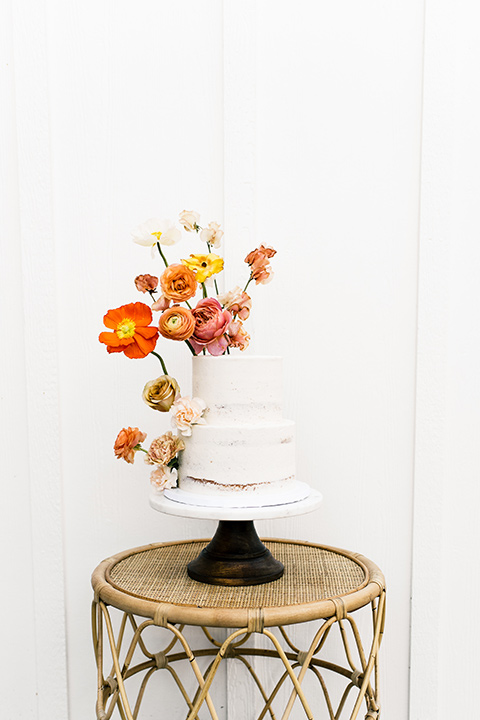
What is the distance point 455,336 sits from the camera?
1.23m

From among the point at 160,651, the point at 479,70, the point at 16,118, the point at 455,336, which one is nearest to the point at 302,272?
the point at 455,336

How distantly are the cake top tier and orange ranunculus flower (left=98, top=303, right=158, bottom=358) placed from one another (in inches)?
3.9

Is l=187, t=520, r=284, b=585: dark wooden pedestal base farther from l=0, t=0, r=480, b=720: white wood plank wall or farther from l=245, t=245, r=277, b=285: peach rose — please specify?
l=245, t=245, r=277, b=285: peach rose

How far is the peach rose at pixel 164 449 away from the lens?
955mm

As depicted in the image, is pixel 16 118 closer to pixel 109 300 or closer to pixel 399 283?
pixel 109 300

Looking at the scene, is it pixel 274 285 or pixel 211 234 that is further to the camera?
pixel 274 285

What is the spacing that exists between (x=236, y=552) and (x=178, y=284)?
1.35 ft

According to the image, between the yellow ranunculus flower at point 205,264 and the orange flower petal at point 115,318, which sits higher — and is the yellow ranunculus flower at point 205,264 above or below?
above

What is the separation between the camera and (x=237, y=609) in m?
0.83

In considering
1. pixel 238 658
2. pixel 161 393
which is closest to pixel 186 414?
pixel 161 393

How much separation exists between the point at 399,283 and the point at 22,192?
2.41 ft

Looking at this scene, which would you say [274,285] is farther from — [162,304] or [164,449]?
[164,449]

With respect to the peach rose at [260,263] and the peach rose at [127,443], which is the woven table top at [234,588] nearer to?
the peach rose at [127,443]

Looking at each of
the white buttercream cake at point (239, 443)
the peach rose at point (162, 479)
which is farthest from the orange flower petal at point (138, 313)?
the peach rose at point (162, 479)
